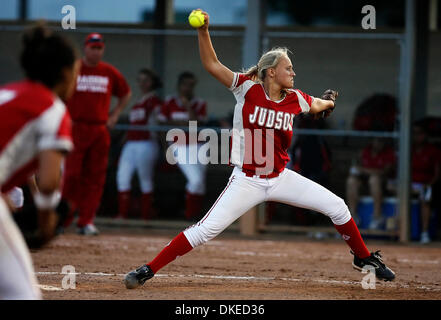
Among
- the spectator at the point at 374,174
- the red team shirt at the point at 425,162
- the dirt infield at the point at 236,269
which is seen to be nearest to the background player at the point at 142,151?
the dirt infield at the point at 236,269

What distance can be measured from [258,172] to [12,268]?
2.63m

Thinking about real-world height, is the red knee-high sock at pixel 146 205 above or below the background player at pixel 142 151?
below

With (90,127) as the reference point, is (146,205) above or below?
below

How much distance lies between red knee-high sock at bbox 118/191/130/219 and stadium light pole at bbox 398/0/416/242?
12.7 ft

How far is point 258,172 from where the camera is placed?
18.2 feet

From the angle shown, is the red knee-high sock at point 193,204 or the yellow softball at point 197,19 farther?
the red knee-high sock at point 193,204

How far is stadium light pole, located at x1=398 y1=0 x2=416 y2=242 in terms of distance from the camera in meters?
10.4

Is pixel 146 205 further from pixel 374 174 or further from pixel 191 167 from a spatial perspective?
pixel 374 174

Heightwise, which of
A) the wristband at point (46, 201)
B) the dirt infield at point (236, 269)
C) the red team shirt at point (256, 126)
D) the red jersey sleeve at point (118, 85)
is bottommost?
the dirt infield at point (236, 269)

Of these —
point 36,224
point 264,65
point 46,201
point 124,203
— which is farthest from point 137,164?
point 46,201

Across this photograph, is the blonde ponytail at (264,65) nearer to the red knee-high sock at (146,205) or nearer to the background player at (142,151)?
the background player at (142,151)

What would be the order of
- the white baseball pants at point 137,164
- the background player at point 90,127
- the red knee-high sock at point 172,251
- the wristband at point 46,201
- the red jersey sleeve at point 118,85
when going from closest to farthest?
1. the wristband at point 46,201
2. the red knee-high sock at point 172,251
3. the background player at point 90,127
4. the red jersey sleeve at point 118,85
5. the white baseball pants at point 137,164

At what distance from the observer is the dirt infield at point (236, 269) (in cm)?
544
